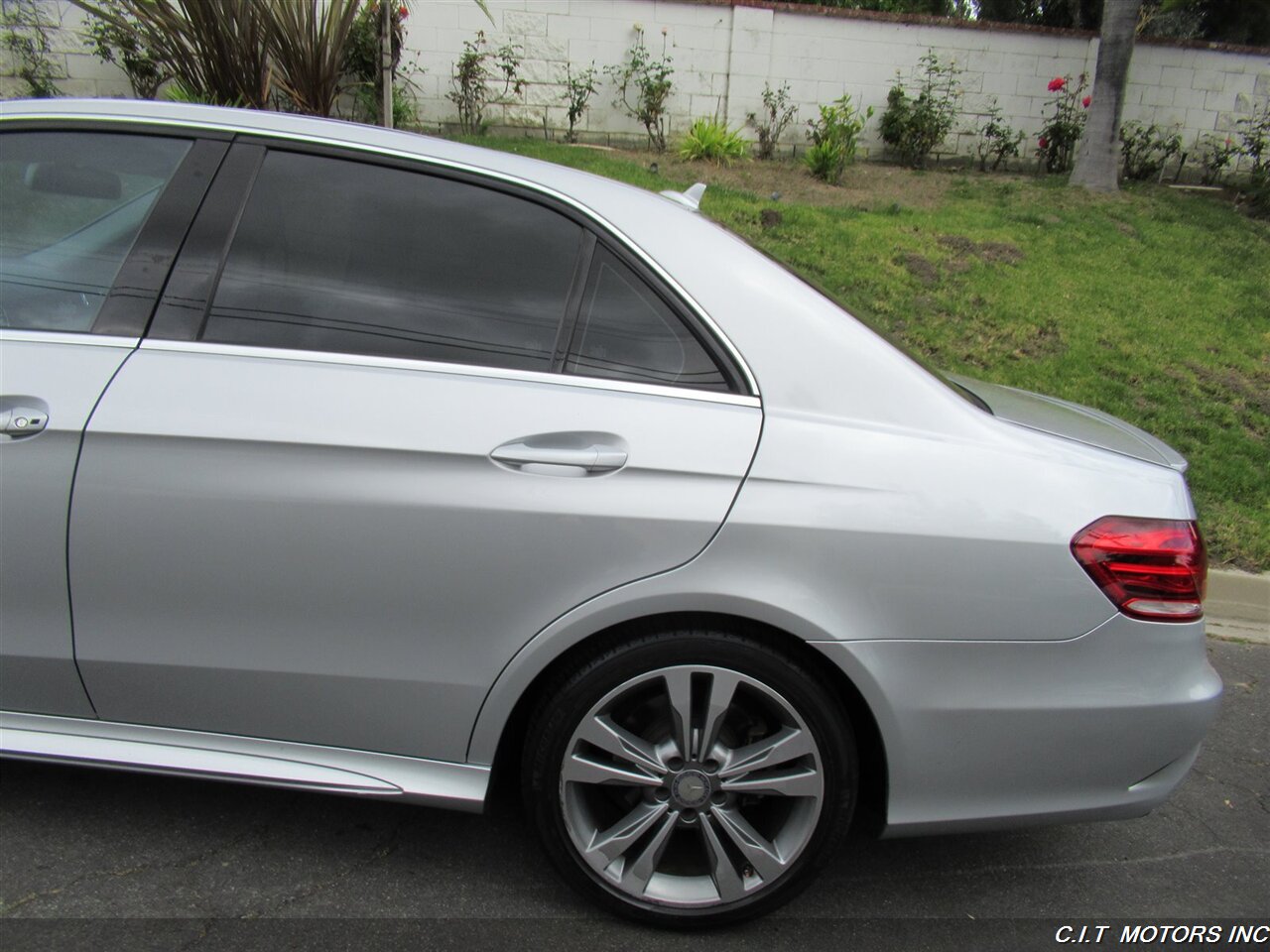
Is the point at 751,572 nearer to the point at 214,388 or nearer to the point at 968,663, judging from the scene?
the point at 968,663

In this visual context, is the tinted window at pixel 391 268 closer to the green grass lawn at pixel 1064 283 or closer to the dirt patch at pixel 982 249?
the green grass lawn at pixel 1064 283

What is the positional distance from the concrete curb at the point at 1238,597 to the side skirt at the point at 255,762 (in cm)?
388

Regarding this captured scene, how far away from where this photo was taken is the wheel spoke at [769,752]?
223cm

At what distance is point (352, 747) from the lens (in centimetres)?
232

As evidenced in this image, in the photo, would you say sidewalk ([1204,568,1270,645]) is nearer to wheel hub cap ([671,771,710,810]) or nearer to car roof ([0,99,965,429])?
car roof ([0,99,965,429])

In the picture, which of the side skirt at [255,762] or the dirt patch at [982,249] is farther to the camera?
the dirt patch at [982,249]

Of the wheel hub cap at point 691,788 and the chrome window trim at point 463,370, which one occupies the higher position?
the chrome window trim at point 463,370

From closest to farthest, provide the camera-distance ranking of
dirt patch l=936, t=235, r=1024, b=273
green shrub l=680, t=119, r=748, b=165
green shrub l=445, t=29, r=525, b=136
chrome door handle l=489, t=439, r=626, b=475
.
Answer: chrome door handle l=489, t=439, r=626, b=475
dirt patch l=936, t=235, r=1024, b=273
green shrub l=680, t=119, r=748, b=165
green shrub l=445, t=29, r=525, b=136

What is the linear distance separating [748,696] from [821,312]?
912 millimetres

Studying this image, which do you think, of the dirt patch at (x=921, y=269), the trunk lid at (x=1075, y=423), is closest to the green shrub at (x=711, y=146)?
the dirt patch at (x=921, y=269)

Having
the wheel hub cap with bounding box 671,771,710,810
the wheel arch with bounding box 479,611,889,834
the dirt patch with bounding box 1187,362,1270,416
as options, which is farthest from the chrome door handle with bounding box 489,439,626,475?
the dirt patch with bounding box 1187,362,1270,416

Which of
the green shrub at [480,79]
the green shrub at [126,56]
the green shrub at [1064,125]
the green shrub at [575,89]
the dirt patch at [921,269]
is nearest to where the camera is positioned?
the dirt patch at [921,269]

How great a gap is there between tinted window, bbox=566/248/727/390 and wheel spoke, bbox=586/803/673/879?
987mm

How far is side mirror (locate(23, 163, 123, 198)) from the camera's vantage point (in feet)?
8.10
